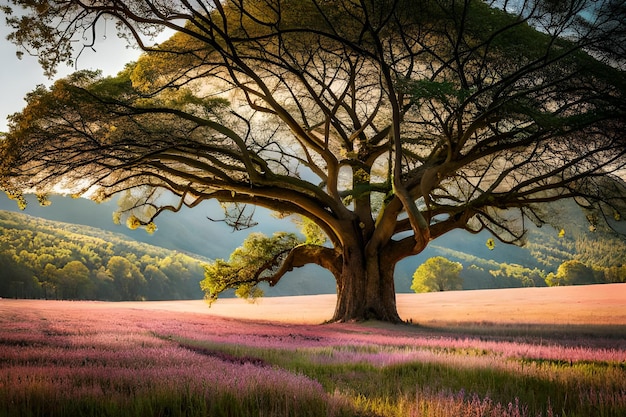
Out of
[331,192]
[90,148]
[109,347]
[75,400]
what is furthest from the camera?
[331,192]

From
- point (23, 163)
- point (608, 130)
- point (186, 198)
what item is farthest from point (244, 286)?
point (608, 130)

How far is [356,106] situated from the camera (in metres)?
20.5

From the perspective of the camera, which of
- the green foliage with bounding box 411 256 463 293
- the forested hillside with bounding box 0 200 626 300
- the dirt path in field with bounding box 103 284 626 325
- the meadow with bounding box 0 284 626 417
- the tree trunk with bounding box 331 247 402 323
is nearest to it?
the meadow with bounding box 0 284 626 417

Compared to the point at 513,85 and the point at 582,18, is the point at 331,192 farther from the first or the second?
the point at 582,18

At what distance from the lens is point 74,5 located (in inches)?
406

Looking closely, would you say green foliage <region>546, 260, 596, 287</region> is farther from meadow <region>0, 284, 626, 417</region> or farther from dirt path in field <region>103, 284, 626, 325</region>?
meadow <region>0, 284, 626, 417</region>

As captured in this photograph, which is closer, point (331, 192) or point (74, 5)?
point (74, 5)

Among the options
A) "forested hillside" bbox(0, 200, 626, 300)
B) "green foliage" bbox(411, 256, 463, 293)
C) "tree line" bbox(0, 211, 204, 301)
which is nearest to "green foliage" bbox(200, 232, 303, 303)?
"forested hillside" bbox(0, 200, 626, 300)

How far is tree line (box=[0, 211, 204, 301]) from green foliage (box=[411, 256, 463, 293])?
181 feet

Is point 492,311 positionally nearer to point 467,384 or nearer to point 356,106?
point 356,106

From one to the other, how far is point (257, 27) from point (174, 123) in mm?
4332

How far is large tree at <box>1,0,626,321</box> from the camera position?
10961 millimetres

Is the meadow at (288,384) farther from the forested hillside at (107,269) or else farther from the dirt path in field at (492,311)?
the dirt path in field at (492,311)

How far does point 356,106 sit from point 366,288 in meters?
8.10
